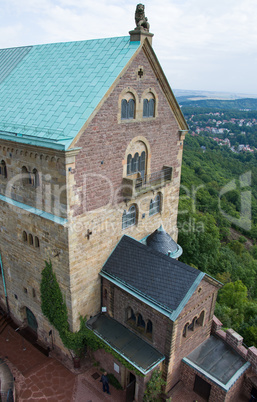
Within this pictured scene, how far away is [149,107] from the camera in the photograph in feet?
77.0

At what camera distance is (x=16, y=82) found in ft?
80.8

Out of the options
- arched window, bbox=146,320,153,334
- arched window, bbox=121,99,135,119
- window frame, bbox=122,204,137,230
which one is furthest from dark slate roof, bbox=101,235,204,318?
arched window, bbox=121,99,135,119

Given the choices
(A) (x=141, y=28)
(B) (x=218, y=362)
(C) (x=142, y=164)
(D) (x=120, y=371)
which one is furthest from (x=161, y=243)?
(A) (x=141, y=28)

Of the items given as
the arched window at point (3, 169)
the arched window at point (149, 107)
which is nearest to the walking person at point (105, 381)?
the arched window at point (3, 169)

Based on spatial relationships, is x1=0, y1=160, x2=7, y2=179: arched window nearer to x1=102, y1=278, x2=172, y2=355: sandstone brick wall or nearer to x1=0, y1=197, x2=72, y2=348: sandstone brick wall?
x1=0, y1=197, x2=72, y2=348: sandstone brick wall

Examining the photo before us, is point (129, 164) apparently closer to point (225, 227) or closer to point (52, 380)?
point (52, 380)

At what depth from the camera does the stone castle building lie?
64.0ft

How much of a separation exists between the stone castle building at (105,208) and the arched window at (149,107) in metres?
0.07

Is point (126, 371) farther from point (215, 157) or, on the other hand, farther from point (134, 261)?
point (215, 157)

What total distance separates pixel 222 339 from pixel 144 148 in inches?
575

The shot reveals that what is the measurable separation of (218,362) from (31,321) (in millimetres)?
14692

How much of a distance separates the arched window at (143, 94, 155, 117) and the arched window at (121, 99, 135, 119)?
1341mm

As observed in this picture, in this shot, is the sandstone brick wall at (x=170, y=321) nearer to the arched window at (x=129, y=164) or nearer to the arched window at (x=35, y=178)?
the arched window at (x=129, y=164)

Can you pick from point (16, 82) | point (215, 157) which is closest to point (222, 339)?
point (16, 82)
